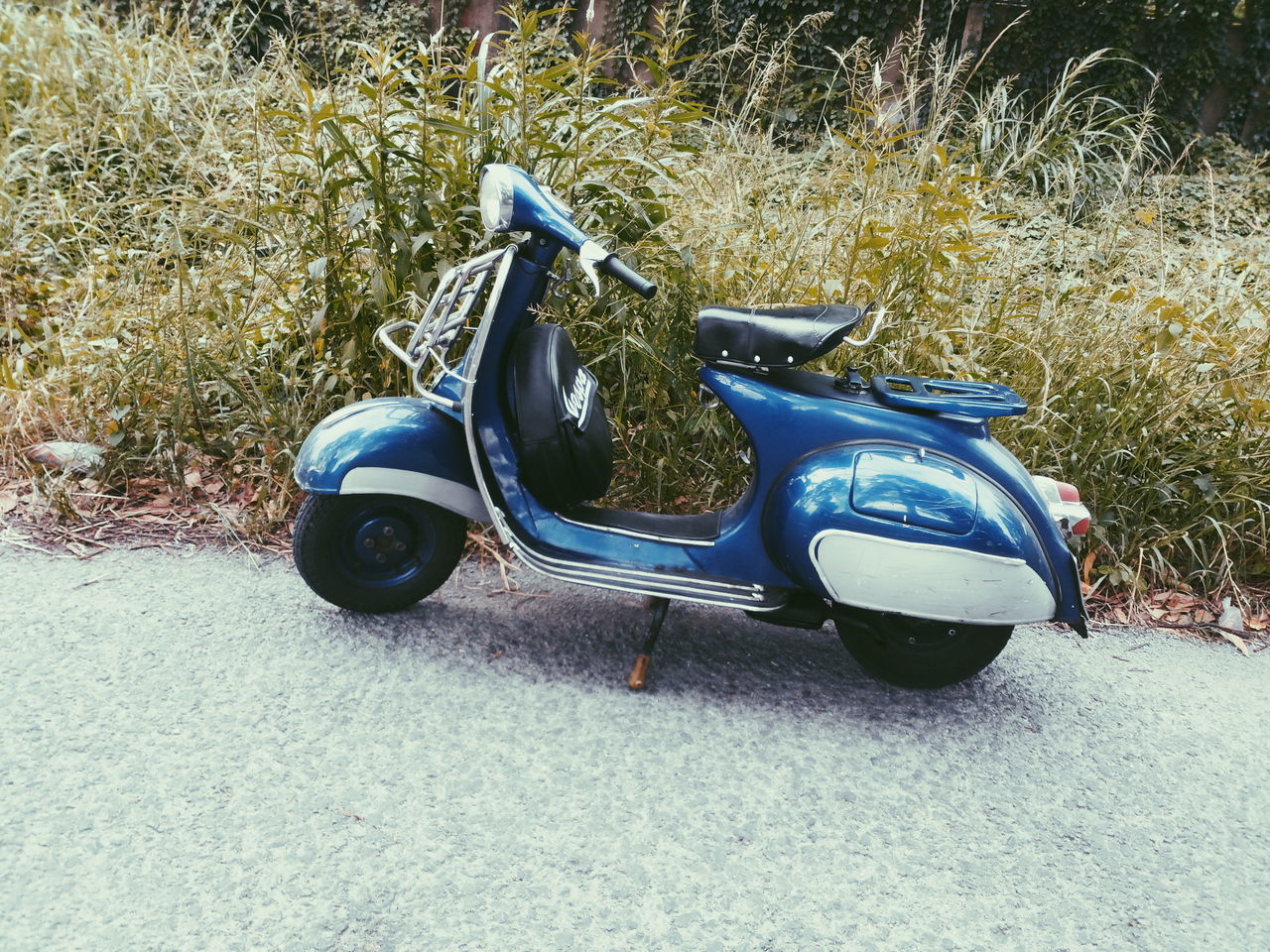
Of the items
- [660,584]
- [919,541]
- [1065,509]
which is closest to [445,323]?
[660,584]

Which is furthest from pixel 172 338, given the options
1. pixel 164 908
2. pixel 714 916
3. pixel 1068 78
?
pixel 1068 78

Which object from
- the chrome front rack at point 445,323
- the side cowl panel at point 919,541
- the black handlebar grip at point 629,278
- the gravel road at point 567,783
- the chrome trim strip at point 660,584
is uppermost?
the black handlebar grip at point 629,278

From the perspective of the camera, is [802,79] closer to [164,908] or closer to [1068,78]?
[1068,78]

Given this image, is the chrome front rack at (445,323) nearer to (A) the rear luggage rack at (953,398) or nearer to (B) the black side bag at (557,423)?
(B) the black side bag at (557,423)

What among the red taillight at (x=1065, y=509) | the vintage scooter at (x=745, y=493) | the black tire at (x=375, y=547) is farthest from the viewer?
the black tire at (x=375, y=547)

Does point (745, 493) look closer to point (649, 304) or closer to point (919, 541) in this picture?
point (919, 541)

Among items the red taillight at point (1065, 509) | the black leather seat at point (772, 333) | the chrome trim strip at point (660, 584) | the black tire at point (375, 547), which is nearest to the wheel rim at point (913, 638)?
the chrome trim strip at point (660, 584)

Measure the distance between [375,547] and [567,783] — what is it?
0.90 metres

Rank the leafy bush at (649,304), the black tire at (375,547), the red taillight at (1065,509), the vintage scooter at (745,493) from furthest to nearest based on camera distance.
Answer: the leafy bush at (649,304), the black tire at (375,547), the red taillight at (1065,509), the vintage scooter at (745,493)

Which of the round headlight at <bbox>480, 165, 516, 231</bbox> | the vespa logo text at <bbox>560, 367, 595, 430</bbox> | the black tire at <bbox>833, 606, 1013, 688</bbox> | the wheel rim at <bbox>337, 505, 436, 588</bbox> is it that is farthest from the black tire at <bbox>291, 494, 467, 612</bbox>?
the black tire at <bbox>833, 606, 1013, 688</bbox>

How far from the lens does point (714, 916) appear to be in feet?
5.43

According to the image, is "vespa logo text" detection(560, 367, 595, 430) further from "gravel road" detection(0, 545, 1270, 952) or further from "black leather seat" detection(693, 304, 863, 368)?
"gravel road" detection(0, 545, 1270, 952)

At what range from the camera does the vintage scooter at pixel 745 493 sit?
214 cm

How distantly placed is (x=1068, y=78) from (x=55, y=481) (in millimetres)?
3975
